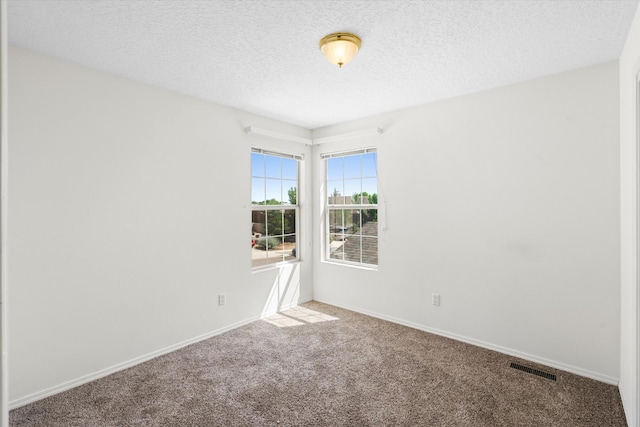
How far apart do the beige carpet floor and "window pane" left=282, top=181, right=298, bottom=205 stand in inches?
71.8

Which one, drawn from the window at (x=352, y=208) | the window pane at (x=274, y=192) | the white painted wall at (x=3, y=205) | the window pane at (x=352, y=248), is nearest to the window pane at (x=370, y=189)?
the window at (x=352, y=208)

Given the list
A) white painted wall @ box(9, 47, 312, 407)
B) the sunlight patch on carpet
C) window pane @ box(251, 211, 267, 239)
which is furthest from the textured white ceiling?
the sunlight patch on carpet

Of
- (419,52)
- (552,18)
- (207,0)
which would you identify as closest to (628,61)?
(552,18)

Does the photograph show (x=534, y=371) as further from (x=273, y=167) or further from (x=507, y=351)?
(x=273, y=167)

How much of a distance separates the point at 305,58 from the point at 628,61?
2.12m

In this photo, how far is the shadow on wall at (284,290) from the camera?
407 centimetres

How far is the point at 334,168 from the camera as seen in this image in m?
4.45

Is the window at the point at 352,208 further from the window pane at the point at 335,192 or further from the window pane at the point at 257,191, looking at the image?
the window pane at the point at 257,191

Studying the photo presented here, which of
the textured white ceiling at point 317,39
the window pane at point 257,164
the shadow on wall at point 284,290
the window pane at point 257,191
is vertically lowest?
the shadow on wall at point 284,290

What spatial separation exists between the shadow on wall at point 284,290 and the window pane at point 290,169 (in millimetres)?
1180

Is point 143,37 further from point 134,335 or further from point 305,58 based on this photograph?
point 134,335

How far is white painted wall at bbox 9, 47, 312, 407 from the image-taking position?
7.48 ft

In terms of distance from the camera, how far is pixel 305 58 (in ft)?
7.93

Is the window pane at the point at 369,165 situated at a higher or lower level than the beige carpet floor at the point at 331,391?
higher
